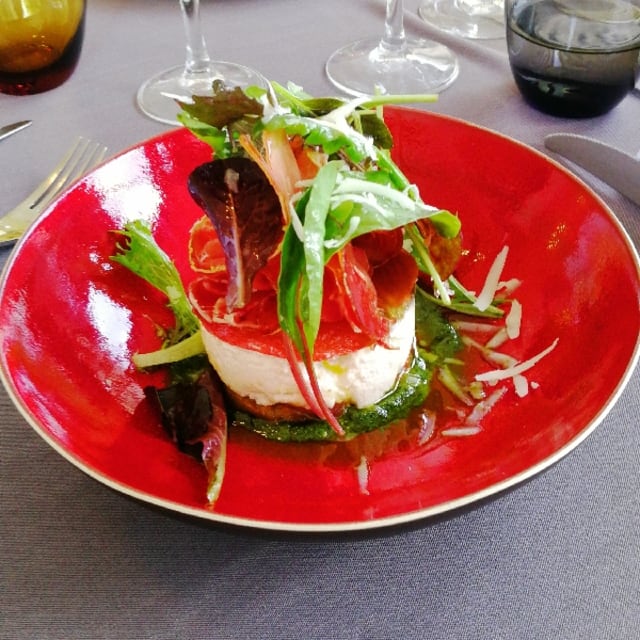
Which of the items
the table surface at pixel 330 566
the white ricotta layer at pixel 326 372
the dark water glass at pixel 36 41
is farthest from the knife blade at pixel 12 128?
the white ricotta layer at pixel 326 372

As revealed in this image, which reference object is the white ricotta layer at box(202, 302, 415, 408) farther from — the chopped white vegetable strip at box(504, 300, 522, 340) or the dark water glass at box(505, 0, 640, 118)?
the dark water glass at box(505, 0, 640, 118)

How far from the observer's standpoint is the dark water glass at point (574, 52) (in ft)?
5.12

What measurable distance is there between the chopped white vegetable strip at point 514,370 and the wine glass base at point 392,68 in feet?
2.93

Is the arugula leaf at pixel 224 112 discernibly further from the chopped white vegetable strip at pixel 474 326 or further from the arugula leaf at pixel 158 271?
the chopped white vegetable strip at pixel 474 326

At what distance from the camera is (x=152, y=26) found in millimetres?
2092

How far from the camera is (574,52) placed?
1.56 meters

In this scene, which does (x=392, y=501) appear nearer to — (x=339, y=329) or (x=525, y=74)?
(x=339, y=329)

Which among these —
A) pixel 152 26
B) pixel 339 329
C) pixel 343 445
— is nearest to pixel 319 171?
pixel 339 329

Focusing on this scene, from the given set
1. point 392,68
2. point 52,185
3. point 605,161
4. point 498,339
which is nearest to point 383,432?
point 498,339

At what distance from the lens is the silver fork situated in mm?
1394

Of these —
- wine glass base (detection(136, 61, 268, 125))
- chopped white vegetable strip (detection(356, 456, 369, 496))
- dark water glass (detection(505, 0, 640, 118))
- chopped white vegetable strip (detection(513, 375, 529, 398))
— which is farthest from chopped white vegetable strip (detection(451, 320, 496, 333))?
wine glass base (detection(136, 61, 268, 125))

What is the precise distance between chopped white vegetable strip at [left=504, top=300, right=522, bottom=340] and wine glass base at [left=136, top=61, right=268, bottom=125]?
897 millimetres

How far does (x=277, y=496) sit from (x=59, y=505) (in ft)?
0.97

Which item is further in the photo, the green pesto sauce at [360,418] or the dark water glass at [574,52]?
the dark water glass at [574,52]
